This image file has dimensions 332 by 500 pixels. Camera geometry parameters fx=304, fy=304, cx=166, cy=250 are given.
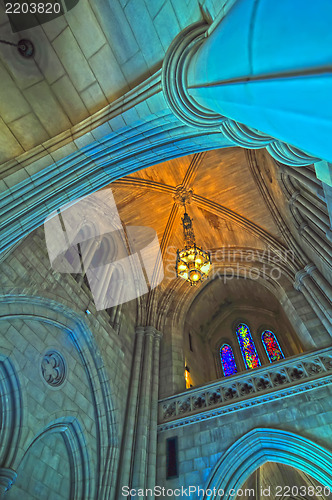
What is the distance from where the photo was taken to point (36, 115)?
4.05 metres

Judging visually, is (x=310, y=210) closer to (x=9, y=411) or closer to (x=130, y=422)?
(x=130, y=422)

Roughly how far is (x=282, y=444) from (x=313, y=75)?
7.08 metres

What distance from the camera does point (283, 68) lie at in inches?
38.7

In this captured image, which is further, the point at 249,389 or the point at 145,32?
the point at 249,389

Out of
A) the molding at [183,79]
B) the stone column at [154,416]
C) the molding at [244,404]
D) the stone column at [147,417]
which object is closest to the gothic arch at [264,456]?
the molding at [244,404]

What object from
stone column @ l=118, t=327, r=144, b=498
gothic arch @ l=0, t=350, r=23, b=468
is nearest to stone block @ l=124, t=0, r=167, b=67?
gothic arch @ l=0, t=350, r=23, b=468

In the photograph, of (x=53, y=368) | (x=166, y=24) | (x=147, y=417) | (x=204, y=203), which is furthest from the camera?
(x=204, y=203)

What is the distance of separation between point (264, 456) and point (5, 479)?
15.9 feet

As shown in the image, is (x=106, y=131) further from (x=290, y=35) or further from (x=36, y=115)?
(x=290, y=35)

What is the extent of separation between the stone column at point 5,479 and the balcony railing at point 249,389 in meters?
4.00

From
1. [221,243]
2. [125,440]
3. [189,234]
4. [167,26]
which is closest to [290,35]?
[167,26]

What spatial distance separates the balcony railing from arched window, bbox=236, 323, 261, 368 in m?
2.91

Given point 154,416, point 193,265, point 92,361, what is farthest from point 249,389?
point 92,361

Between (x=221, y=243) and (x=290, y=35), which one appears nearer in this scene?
(x=290, y=35)
